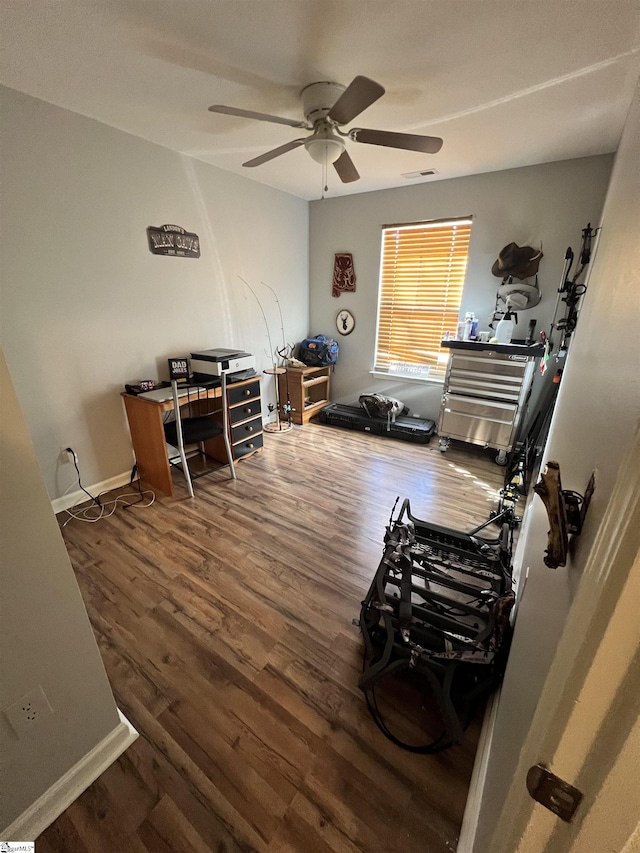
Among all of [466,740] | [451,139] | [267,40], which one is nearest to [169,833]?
[466,740]

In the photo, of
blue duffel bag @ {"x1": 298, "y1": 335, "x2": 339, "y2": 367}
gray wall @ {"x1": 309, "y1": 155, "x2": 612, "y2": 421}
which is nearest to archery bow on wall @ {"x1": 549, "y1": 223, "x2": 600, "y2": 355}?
gray wall @ {"x1": 309, "y1": 155, "x2": 612, "y2": 421}

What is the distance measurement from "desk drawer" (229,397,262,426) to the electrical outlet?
2.17 m

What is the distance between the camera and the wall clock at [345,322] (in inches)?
164

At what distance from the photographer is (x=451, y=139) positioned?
92.4 inches

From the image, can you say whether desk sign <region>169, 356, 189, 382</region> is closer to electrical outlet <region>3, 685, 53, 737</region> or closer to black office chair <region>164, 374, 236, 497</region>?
black office chair <region>164, 374, 236, 497</region>

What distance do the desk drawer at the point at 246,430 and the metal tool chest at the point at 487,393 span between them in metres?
1.86

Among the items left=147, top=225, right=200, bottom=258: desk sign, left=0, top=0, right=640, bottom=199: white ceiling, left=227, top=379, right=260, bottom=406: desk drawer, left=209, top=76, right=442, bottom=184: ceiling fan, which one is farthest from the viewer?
left=227, top=379, right=260, bottom=406: desk drawer

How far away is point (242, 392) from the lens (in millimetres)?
2957

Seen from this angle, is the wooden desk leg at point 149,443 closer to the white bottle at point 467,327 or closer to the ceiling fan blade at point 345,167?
the ceiling fan blade at point 345,167

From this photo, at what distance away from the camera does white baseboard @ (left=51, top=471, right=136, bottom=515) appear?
7.82 feet

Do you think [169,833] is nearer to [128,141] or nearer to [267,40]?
[267,40]

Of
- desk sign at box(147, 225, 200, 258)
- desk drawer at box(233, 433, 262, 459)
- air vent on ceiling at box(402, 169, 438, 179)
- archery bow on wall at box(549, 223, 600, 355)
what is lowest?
desk drawer at box(233, 433, 262, 459)

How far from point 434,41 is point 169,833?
310 centimetres

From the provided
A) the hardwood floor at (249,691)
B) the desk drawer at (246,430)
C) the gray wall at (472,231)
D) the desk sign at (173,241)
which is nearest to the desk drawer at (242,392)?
the desk drawer at (246,430)
